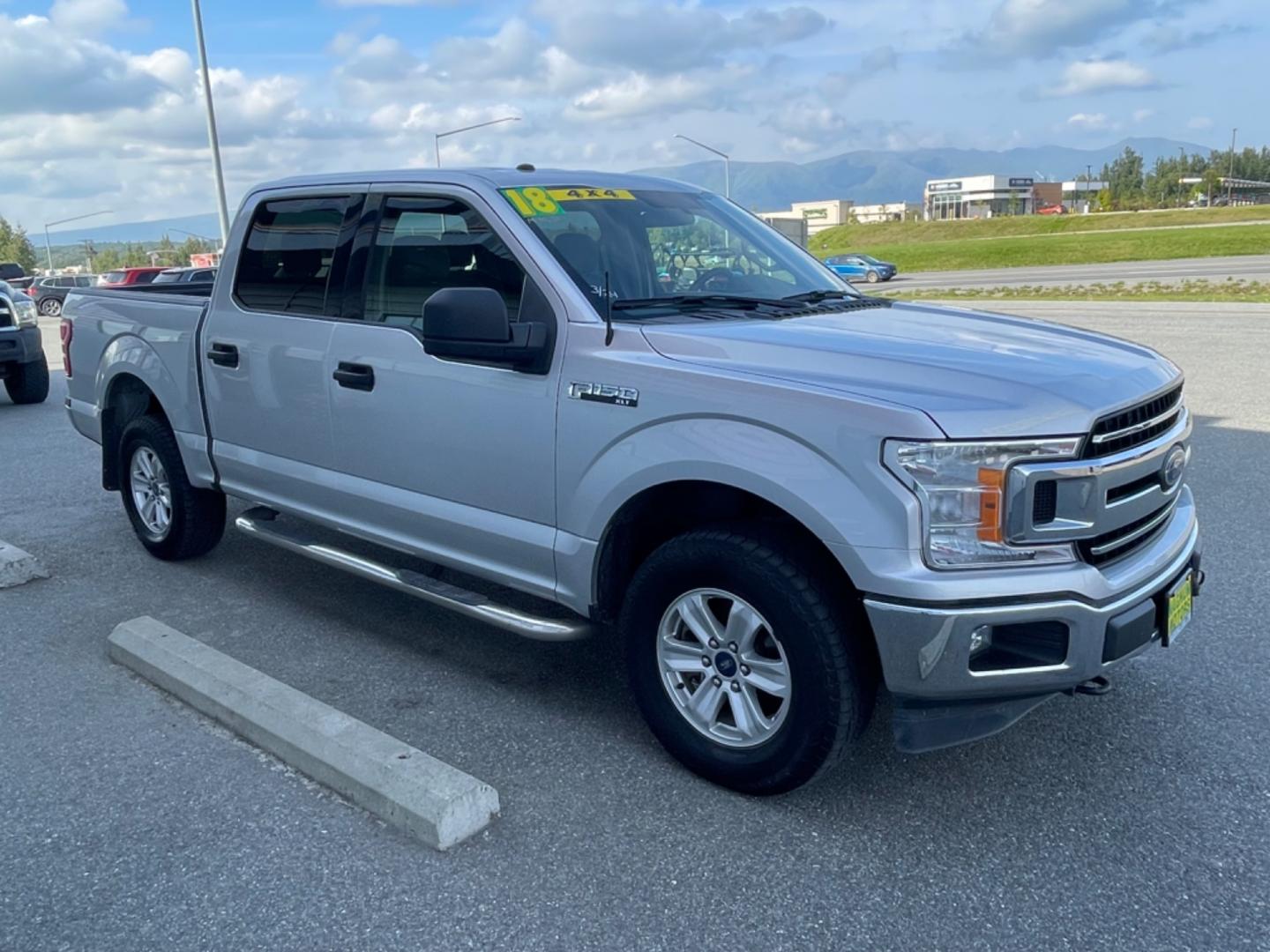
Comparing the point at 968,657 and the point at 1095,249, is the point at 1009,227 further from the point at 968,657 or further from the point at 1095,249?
the point at 968,657

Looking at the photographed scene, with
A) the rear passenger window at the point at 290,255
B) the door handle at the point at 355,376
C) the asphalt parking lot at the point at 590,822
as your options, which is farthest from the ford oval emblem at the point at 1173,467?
the rear passenger window at the point at 290,255

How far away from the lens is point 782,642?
3.13 meters

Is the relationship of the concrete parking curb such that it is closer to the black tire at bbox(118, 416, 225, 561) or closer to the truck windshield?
the black tire at bbox(118, 416, 225, 561)

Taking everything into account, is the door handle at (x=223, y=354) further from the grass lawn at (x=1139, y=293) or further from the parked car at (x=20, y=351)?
the grass lawn at (x=1139, y=293)

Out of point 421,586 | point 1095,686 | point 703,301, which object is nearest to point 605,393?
point 703,301

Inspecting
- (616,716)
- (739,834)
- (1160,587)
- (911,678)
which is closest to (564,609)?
(616,716)

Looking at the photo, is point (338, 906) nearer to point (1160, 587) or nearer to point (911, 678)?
point (911, 678)

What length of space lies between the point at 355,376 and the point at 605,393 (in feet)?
4.40

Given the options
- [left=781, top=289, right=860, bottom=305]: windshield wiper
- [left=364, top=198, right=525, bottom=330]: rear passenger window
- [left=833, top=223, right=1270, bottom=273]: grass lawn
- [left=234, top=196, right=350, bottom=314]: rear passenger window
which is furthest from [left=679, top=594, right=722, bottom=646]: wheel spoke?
[left=833, top=223, right=1270, bottom=273]: grass lawn

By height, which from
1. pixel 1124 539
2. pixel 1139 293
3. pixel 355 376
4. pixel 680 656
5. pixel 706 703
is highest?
pixel 355 376

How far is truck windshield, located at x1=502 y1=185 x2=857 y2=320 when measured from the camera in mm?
3928

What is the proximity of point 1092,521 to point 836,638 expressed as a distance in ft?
2.49

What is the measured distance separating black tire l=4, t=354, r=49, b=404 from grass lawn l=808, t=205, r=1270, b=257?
50.7 m

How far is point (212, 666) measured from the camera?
4129mm
